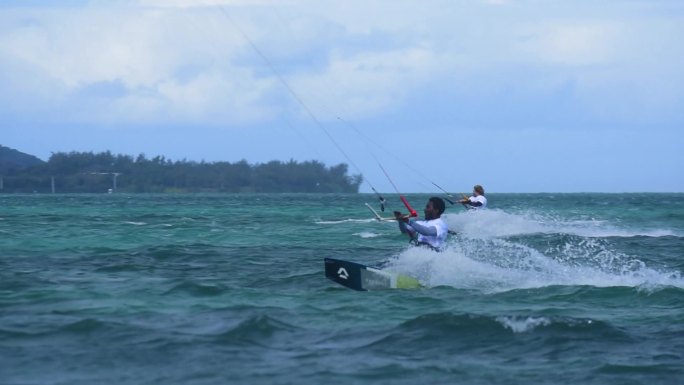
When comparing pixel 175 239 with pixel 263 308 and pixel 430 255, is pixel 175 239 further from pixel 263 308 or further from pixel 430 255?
pixel 263 308

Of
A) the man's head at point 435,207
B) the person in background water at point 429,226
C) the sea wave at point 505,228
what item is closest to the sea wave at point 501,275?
the person in background water at point 429,226

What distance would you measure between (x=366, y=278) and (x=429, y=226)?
125 cm

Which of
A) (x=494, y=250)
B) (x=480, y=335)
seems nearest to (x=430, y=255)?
(x=480, y=335)

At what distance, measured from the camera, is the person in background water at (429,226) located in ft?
51.7

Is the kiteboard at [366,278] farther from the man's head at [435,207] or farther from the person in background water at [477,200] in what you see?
the person in background water at [477,200]

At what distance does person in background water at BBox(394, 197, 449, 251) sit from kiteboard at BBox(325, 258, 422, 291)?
683mm

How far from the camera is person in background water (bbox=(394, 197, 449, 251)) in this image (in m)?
15.8

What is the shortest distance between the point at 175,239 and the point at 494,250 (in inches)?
384

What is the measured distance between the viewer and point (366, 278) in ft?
51.3

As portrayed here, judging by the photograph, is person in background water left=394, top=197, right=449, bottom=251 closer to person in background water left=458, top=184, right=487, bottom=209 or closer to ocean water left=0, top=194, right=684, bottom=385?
ocean water left=0, top=194, right=684, bottom=385

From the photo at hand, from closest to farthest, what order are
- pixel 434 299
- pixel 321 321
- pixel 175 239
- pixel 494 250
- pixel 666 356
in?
pixel 666 356 < pixel 321 321 < pixel 434 299 < pixel 494 250 < pixel 175 239

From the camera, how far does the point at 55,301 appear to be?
13742 mm

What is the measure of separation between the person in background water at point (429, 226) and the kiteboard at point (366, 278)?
683 millimetres

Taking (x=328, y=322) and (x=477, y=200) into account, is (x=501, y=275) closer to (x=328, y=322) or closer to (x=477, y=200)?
(x=328, y=322)
